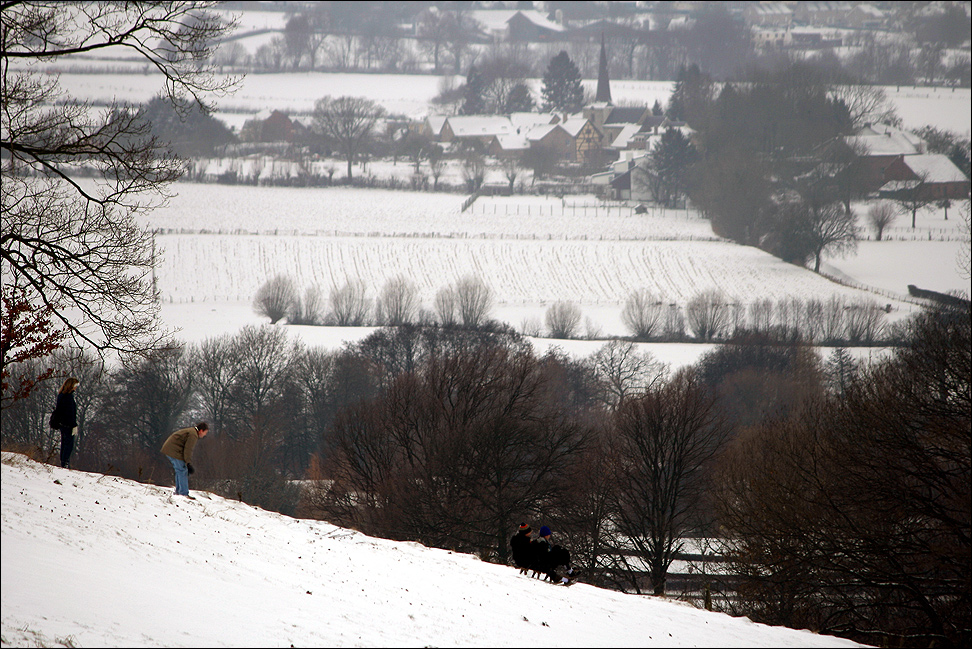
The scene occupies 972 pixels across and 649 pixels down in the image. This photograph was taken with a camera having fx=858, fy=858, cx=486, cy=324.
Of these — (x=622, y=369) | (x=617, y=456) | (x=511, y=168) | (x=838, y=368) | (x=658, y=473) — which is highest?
(x=511, y=168)

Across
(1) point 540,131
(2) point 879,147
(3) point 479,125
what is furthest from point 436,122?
(2) point 879,147

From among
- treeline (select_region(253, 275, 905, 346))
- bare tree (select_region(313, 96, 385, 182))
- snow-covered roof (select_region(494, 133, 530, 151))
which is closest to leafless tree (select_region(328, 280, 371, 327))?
treeline (select_region(253, 275, 905, 346))

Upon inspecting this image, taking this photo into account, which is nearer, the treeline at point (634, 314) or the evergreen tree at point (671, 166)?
the treeline at point (634, 314)

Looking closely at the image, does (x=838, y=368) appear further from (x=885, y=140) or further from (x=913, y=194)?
(x=885, y=140)

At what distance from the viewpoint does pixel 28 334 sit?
15.0 meters

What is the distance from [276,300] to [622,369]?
1137 inches

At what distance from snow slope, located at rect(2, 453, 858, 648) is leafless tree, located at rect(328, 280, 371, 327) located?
52951mm

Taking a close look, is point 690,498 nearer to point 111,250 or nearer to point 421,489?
point 421,489

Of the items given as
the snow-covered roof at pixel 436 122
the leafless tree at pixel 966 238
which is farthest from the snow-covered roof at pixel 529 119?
the leafless tree at pixel 966 238

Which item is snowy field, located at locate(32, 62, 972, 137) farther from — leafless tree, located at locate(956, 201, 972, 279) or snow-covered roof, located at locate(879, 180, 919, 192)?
leafless tree, located at locate(956, 201, 972, 279)

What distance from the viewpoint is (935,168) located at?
12438 cm

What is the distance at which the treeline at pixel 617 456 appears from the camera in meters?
19.4

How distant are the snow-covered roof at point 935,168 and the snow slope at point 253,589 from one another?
124 meters

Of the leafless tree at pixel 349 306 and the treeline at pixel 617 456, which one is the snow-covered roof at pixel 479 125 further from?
the treeline at pixel 617 456
